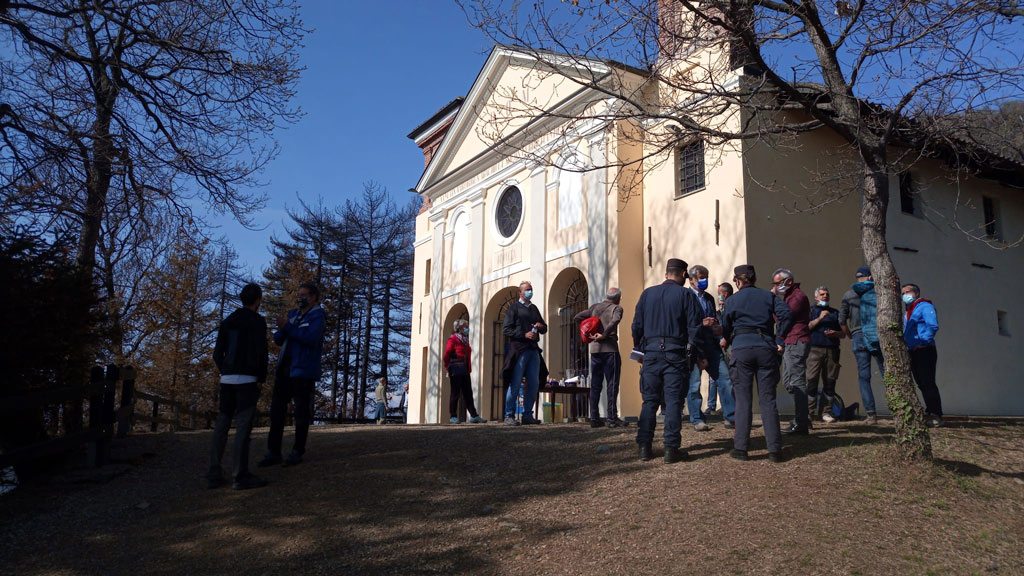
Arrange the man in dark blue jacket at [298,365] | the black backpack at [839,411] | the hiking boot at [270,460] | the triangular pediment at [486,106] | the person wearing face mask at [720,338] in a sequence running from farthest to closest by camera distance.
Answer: the triangular pediment at [486,106] < the black backpack at [839,411] < the person wearing face mask at [720,338] < the hiking boot at [270,460] < the man in dark blue jacket at [298,365]

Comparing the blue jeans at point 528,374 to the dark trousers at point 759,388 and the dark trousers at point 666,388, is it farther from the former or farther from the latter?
the dark trousers at point 759,388

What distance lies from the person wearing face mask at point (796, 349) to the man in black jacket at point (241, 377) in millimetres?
5656

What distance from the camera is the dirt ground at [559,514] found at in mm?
5320

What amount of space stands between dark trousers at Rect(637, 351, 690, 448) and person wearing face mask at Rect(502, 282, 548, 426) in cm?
345

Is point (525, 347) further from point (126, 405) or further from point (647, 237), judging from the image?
point (647, 237)

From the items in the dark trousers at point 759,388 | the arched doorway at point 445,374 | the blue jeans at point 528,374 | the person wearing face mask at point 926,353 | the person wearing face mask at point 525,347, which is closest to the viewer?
the dark trousers at point 759,388

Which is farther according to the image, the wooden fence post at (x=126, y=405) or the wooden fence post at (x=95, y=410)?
the wooden fence post at (x=126, y=405)

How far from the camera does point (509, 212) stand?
2100 cm

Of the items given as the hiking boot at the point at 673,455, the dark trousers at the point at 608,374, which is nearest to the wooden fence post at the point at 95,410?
the dark trousers at the point at 608,374

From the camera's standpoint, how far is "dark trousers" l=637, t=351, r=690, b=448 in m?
7.29

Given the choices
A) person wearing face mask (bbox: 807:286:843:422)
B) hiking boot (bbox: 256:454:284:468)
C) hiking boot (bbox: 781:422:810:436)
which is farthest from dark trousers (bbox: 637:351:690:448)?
hiking boot (bbox: 256:454:284:468)

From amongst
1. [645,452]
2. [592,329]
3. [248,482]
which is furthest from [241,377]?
[592,329]

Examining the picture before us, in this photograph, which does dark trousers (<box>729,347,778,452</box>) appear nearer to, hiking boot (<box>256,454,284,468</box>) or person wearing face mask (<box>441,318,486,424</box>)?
hiking boot (<box>256,454,284,468</box>)

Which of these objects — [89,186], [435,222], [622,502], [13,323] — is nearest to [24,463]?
[13,323]
